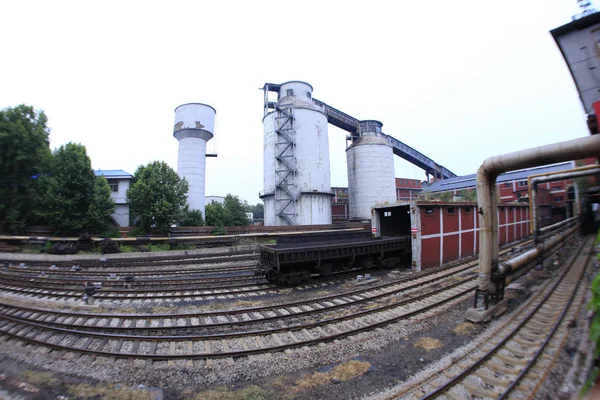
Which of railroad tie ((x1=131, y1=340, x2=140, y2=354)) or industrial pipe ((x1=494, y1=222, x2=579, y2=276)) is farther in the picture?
industrial pipe ((x1=494, y1=222, x2=579, y2=276))

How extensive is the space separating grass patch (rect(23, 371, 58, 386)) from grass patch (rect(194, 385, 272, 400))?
10.6ft

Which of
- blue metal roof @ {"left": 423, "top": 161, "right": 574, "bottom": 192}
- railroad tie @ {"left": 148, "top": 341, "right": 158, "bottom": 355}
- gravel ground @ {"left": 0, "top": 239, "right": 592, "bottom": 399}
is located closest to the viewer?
gravel ground @ {"left": 0, "top": 239, "right": 592, "bottom": 399}

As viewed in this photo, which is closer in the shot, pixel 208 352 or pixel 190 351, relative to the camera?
pixel 208 352

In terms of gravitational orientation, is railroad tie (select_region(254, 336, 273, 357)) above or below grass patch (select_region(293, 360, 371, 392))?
above

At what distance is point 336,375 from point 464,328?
168 inches

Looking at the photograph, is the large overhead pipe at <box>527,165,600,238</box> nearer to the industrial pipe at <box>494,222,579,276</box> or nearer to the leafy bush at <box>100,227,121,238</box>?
the industrial pipe at <box>494,222,579,276</box>

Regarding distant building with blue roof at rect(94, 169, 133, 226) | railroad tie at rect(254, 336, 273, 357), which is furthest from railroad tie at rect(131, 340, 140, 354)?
distant building with blue roof at rect(94, 169, 133, 226)

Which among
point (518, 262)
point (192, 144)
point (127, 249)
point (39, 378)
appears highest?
point (192, 144)

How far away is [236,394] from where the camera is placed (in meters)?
4.77

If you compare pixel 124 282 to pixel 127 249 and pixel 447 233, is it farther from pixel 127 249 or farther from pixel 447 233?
pixel 447 233

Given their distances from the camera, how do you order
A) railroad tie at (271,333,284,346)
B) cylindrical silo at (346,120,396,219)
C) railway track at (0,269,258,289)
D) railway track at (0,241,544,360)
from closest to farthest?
railway track at (0,241,544,360), railroad tie at (271,333,284,346), railway track at (0,269,258,289), cylindrical silo at (346,120,396,219)

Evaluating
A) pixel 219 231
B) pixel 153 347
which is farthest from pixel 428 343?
pixel 219 231

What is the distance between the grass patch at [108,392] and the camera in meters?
4.68

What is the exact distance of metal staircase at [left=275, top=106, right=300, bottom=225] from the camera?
34094 mm
